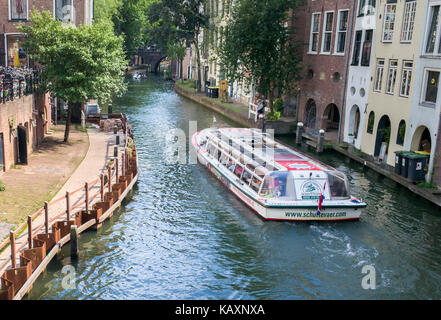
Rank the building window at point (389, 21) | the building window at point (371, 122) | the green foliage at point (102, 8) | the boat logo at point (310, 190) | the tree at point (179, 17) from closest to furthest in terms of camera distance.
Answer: the boat logo at point (310, 190)
the building window at point (389, 21)
the building window at point (371, 122)
the tree at point (179, 17)
the green foliage at point (102, 8)

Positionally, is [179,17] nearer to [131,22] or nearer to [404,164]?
[131,22]

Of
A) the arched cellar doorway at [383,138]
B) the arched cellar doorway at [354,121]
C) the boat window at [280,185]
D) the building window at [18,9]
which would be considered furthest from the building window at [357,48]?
the building window at [18,9]

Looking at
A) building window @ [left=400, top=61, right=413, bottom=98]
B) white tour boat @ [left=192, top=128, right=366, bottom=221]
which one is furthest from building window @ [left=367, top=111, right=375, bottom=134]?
white tour boat @ [left=192, top=128, right=366, bottom=221]

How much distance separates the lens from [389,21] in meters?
28.2

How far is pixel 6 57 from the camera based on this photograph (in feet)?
112

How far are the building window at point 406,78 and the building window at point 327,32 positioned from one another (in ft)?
32.9

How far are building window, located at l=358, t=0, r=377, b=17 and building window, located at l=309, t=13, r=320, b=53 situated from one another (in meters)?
5.97

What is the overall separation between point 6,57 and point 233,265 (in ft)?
85.2

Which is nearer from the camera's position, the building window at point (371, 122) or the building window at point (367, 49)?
the building window at point (371, 122)

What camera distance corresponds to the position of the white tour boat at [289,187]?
19125 mm

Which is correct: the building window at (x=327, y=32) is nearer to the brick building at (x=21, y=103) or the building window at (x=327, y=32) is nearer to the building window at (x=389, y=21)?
the building window at (x=389, y=21)

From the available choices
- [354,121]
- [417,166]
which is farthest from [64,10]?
[417,166]
